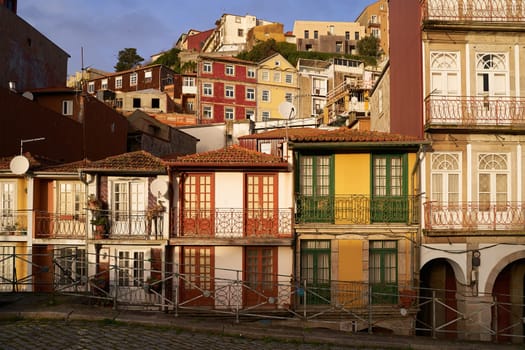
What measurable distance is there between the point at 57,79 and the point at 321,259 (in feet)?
88.5

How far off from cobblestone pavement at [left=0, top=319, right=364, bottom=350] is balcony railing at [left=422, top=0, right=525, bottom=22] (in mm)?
12817

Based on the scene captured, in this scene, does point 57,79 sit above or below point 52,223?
above

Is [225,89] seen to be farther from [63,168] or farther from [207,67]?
[63,168]

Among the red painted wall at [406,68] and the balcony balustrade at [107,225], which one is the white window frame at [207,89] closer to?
the red painted wall at [406,68]

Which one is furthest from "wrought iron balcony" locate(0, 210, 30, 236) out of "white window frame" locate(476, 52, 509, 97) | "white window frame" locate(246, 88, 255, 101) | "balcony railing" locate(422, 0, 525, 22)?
"white window frame" locate(246, 88, 255, 101)

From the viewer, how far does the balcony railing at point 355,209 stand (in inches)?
759

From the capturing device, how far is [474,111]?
1927cm

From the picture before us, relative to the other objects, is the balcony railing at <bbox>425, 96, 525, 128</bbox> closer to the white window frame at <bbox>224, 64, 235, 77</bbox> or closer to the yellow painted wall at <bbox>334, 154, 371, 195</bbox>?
the yellow painted wall at <bbox>334, 154, 371, 195</bbox>

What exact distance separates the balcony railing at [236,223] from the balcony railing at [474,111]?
6240 mm

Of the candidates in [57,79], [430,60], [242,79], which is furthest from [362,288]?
[242,79]

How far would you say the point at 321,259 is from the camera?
19406 millimetres

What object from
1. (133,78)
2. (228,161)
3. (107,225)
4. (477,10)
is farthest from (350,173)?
(133,78)

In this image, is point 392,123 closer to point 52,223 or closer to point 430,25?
point 430,25

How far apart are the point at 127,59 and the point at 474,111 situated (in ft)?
286
